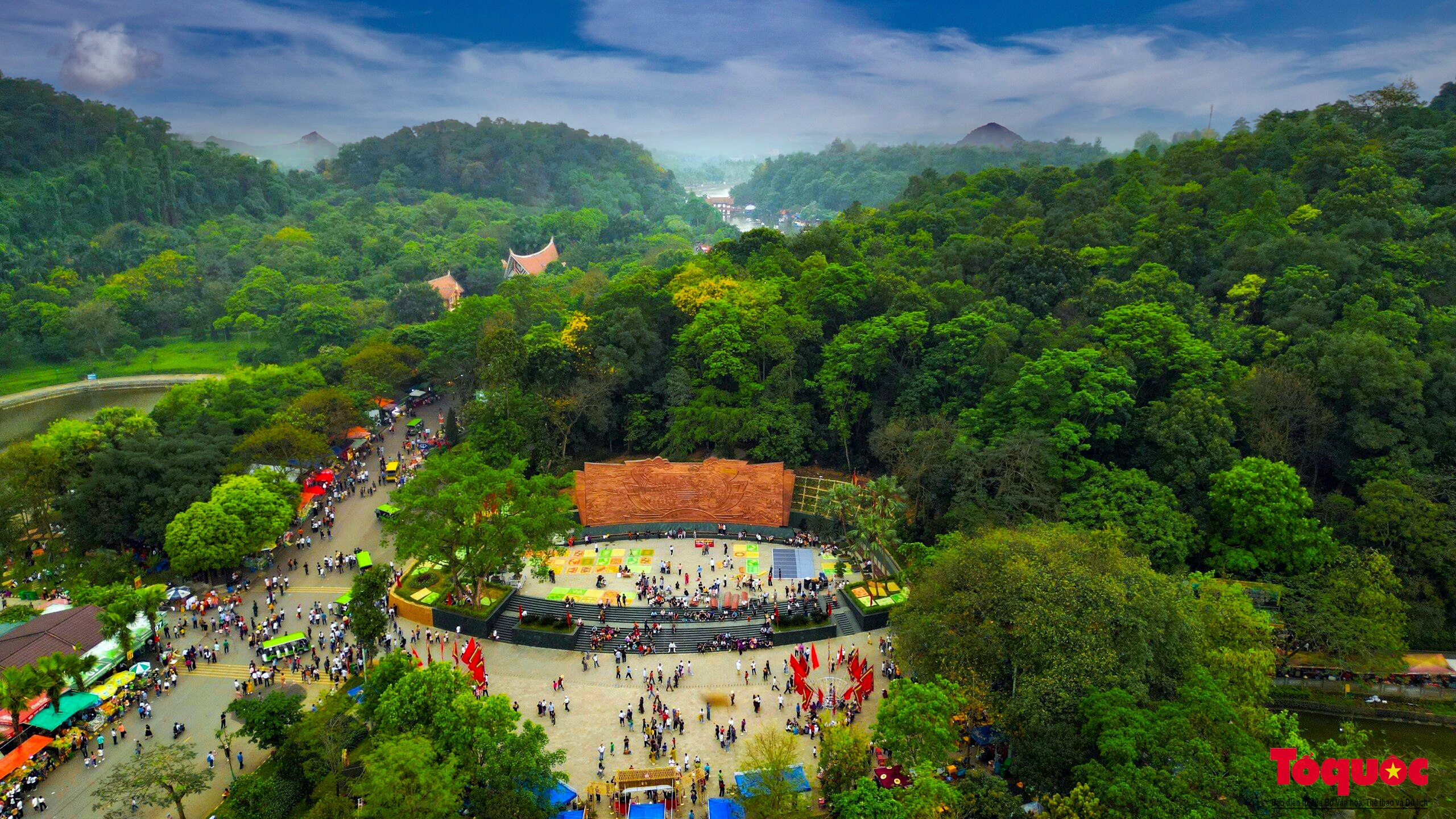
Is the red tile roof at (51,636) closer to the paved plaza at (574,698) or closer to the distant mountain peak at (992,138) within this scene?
the paved plaza at (574,698)

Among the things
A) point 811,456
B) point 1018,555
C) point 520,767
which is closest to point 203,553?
point 520,767

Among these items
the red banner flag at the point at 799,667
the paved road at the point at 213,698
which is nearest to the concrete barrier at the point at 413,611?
the paved road at the point at 213,698

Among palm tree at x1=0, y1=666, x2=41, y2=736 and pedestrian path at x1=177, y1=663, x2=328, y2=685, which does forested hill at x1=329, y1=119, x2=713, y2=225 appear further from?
palm tree at x1=0, y1=666, x2=41, y2=736

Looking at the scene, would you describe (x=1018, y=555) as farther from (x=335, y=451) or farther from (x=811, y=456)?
(x=335, y=451)

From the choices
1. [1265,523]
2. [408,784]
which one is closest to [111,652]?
[408,784]

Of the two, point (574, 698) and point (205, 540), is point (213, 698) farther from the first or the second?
point (574, 698)

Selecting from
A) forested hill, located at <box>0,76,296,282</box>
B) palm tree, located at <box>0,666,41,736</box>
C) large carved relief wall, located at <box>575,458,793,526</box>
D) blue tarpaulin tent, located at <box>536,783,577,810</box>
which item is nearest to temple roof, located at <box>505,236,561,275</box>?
forested hill, located at <box>0,76,296,282</box>
